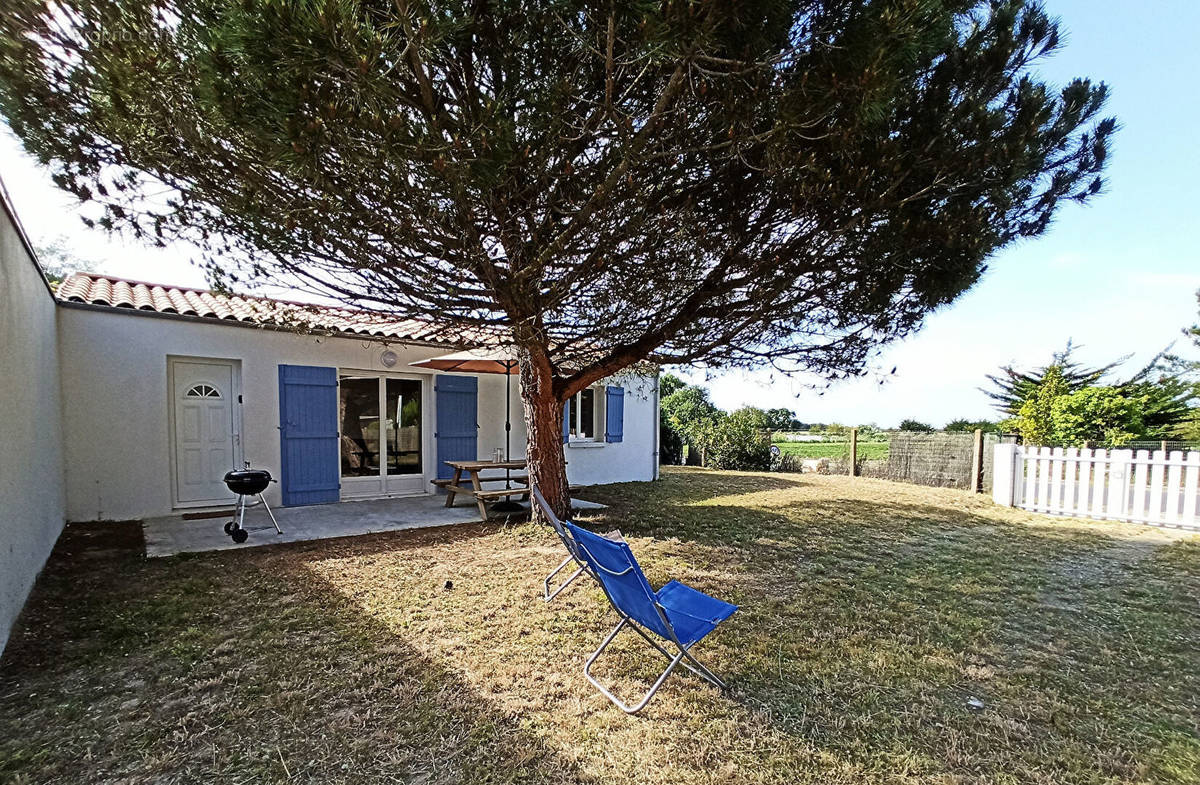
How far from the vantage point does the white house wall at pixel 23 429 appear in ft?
11.0

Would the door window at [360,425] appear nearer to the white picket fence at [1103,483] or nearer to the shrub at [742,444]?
the shrub at [742,444]

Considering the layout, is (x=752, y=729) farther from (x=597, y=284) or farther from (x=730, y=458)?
(x=730, y=458)

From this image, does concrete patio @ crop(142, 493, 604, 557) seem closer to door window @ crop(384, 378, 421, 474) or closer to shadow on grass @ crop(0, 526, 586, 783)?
door window @ crop(384, 378, 421, 474)

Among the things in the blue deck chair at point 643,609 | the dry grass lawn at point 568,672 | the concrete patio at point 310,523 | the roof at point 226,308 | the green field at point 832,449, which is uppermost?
the roof at point 226,308

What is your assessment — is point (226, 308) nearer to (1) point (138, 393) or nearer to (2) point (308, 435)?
(1) point (138, 393)

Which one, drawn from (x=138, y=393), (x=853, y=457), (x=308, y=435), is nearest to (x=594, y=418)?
(x=308, y=435)

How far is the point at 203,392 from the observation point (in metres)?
7.21

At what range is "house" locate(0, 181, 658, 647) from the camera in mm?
5441

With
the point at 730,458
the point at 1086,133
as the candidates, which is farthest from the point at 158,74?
the point at 730,458

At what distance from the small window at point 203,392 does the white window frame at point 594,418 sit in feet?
18.5

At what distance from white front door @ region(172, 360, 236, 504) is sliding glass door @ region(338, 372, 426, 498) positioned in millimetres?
1415

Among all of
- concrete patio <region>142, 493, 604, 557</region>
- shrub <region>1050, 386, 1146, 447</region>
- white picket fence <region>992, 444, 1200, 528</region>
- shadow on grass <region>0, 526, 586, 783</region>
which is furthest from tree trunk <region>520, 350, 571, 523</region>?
shrub <region>1050, 386, 1146, 447</region>

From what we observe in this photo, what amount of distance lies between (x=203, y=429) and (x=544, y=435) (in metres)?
4.59

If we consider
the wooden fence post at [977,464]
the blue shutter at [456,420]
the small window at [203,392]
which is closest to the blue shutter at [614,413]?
the blue shutter at [456,420]
